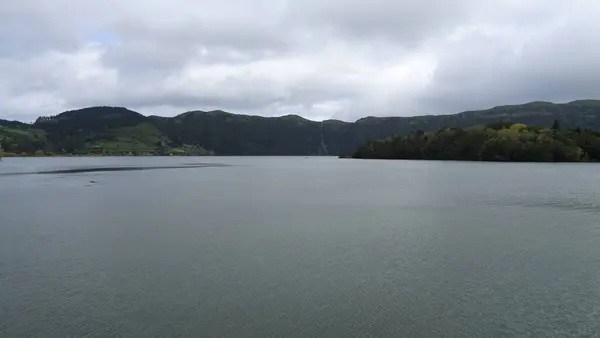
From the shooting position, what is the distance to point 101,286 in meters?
20.5

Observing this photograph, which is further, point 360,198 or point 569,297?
point 360,198

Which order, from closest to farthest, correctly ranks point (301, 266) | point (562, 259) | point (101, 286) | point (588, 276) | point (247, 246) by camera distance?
point (101, 286) < point (588, 276) < point (301, 266) < point (562, 259) < point (247, 246)

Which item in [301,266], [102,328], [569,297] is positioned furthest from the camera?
[301,266]

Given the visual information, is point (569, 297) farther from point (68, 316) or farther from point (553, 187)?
point (553, 187)

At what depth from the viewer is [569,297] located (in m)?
19.0

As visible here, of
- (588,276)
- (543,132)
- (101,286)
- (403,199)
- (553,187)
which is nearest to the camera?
(101,286)

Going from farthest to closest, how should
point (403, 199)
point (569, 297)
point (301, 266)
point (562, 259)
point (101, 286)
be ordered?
point (403, 199)
point (562, 259)
point (301, 266)
point (101, 286)
point (569, 297)

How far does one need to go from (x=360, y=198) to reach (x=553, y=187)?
112 feet

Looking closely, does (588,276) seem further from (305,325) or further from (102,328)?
(102,328)

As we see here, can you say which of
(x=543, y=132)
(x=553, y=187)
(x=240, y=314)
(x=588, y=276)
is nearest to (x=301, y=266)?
(x=240, y=314)

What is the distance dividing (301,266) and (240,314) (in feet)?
22.8

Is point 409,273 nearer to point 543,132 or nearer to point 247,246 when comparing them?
point 247,246

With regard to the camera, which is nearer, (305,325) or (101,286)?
(305,325)

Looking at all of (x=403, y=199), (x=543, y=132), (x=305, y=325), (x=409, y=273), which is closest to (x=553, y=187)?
(x=403, y=199)
